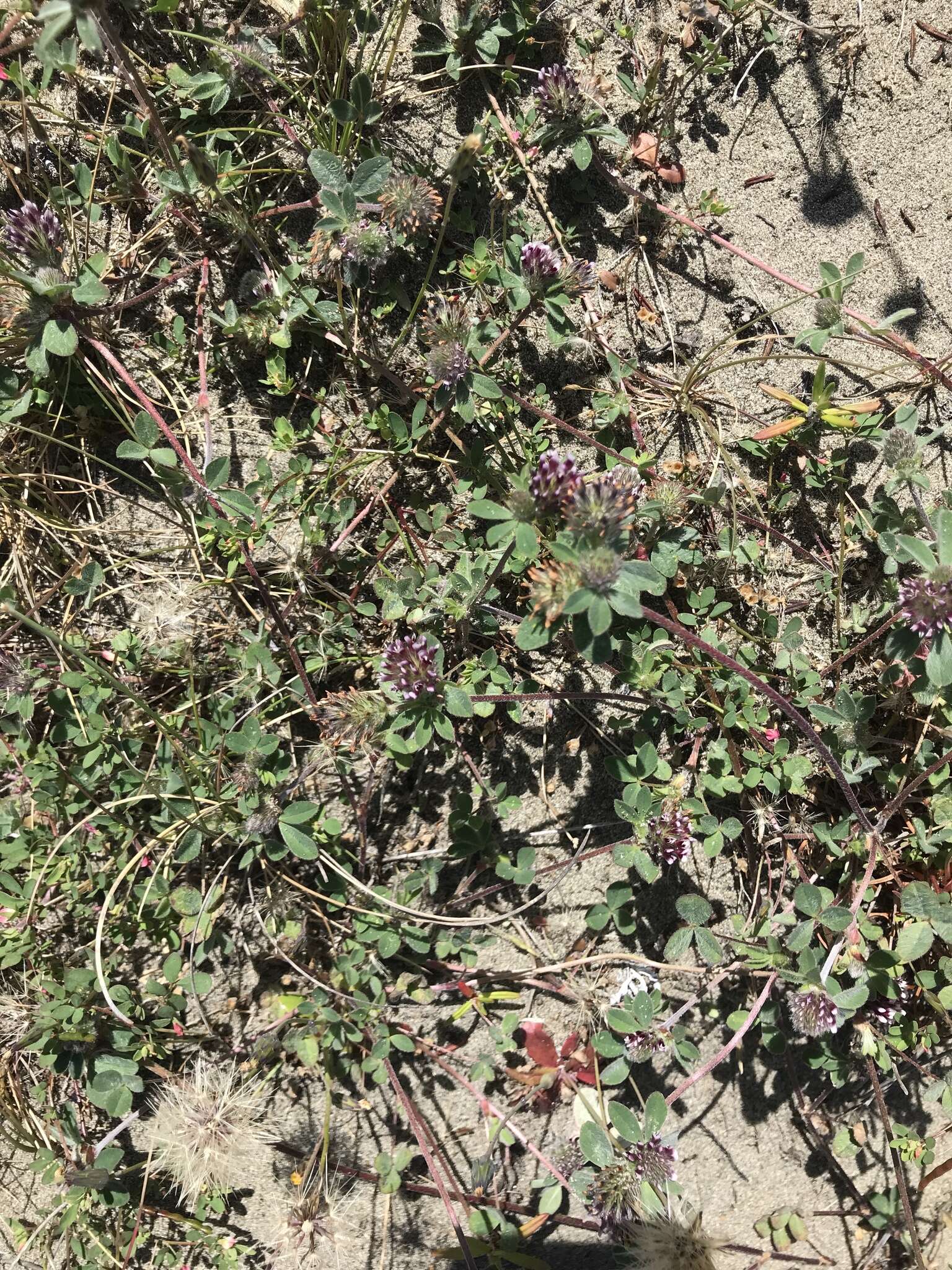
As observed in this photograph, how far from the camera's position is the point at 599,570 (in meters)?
2.07

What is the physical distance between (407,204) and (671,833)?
1.94m

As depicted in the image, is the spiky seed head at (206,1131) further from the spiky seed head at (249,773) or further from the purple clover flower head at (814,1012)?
the purple clover flower head at (814,1012)

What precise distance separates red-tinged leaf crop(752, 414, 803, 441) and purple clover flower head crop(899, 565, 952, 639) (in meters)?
0.72

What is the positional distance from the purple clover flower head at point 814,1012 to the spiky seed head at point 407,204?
94.6 inches

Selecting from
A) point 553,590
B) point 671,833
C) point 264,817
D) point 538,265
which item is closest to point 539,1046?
point 671,833

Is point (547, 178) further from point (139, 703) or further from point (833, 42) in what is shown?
point (139, 703)

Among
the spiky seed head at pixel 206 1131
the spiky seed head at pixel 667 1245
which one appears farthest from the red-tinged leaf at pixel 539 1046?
the spiky seed head at pixel 206 1131

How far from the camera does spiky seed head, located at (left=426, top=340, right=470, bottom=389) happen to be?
258cm

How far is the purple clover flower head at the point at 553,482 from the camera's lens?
234 cm

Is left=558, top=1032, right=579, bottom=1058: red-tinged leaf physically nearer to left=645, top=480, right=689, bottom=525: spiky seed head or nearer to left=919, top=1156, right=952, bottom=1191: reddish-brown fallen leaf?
left=919, top=1156, right=952, bottom=1191: reddish-brown fallen leaf

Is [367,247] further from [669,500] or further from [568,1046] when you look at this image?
[568,1046]

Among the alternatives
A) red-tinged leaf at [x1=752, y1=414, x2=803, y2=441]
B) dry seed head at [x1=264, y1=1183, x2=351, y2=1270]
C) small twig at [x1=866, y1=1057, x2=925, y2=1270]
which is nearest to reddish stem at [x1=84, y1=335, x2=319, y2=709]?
dry seed head at [x1=264, y1=1183, x2=351, y2=1270]

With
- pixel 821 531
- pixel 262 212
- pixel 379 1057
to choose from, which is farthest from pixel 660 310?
pixel 379 1057

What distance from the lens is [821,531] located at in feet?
9.53
